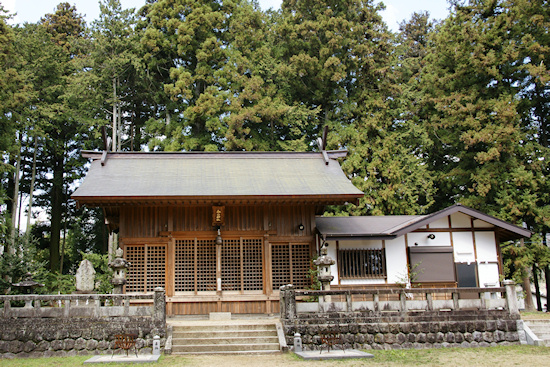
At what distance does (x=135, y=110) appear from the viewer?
1137 inches

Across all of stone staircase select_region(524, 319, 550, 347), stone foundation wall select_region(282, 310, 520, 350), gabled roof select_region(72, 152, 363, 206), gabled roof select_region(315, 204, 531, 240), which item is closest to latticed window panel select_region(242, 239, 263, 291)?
gabled roof select_region(72, 152, 363, 206)

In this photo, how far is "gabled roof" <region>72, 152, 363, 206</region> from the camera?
1360 centimetres

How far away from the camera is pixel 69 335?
1106cm

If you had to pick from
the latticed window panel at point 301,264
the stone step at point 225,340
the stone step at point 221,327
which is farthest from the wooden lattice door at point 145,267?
the latticed window panel at point 301,264

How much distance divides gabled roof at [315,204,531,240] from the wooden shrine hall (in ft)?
2.94

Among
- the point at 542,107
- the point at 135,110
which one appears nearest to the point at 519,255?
the point at 542,107

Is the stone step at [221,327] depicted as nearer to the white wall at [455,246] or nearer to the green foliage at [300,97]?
the white wall at [455,246]

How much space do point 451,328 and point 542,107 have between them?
15.3m

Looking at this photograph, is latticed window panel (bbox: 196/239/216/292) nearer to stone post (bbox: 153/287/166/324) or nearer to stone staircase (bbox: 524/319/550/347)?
stone post (bbox: 153/287/166/324)

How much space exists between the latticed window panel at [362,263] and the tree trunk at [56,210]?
18.6 meters

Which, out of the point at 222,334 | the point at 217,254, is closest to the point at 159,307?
the point at 222,334

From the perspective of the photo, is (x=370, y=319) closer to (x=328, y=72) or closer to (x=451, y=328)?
(x=451, y=328)

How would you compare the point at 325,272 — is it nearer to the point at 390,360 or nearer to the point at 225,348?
the point at 390,360

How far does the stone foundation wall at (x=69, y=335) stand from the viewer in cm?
1097
